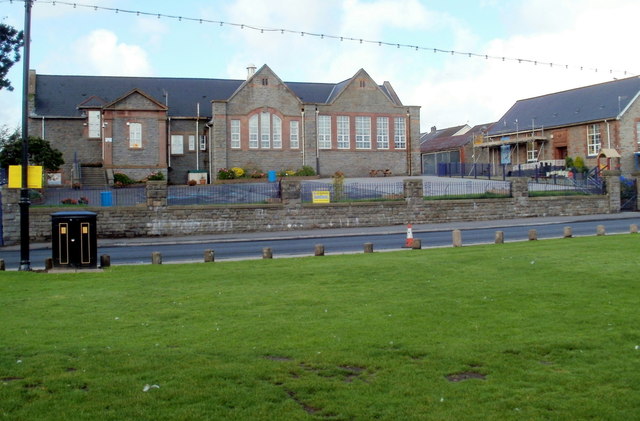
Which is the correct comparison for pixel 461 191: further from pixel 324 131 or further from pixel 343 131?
pixel 324 131

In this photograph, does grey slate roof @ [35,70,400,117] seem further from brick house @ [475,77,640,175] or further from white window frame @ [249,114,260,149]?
brick house @ [475,77,640,175]

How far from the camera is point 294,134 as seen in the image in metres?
54.1

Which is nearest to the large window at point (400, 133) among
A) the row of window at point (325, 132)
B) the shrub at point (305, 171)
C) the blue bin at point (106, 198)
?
the row of window at point (325, 132)

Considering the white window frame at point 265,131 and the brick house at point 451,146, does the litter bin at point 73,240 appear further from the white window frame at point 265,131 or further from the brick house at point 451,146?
the brick house at point 451,146

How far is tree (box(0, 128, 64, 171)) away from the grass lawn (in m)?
28.7

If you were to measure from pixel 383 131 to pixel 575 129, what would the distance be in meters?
17.0

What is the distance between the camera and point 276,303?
10438 millimetres

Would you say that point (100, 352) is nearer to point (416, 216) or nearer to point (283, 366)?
point (283, 366)

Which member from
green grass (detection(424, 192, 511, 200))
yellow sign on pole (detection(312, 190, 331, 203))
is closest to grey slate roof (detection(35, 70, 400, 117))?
green grass (detection(424, 192, 511, 200))

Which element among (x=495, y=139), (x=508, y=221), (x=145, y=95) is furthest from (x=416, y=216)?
(x=495, y=139)

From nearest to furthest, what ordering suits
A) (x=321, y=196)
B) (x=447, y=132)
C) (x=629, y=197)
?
(x=321, y=196)
(x=629, y=197)
(x=447, y=132)

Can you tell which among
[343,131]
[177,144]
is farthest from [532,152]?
[177,144]

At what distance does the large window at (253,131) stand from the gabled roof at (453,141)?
26.4 metres

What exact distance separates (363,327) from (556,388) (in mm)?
2982
